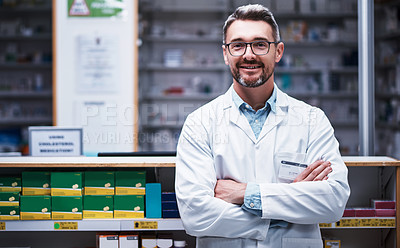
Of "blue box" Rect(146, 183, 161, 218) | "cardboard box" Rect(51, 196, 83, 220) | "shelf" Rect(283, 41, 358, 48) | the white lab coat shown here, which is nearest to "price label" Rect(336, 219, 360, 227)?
the white lab coat

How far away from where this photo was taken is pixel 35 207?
2.13 metres

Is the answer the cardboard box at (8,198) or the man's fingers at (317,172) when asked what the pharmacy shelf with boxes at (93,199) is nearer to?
the cardboard box at (8,198)

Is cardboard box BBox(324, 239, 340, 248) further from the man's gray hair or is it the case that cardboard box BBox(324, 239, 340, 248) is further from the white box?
the man's gray hair

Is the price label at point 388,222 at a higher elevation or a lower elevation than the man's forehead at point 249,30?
lower

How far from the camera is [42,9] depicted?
19.5ft

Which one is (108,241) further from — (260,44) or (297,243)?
(260,44)

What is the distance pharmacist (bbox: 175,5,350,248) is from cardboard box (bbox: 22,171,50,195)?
2.66 feet

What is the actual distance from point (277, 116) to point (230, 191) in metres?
0.44

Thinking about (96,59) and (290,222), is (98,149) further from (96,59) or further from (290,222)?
(290,222)

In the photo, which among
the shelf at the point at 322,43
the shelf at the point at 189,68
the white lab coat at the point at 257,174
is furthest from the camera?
the shelf at the point at 322,43

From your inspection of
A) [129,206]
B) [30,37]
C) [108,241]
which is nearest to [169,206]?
[129,206]

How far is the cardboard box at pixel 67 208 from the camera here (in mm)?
2117

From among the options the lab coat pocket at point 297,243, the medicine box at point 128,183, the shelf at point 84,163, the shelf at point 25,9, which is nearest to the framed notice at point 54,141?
the shelf at point 84,163

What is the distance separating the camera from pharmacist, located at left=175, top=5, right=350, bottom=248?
1688 mm
